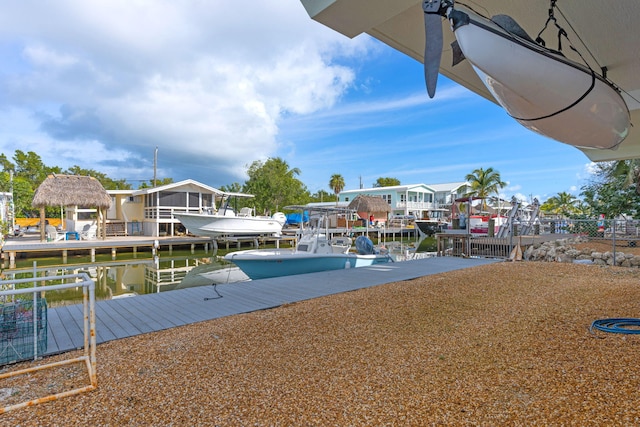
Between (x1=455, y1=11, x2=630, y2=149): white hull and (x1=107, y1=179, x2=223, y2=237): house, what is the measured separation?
2232 centimetres

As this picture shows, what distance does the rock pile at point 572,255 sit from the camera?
10422mm

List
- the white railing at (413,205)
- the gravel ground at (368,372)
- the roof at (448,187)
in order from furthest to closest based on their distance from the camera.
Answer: the roof at (448,187) → the white railing at (413,205) → the gravel ground at (368,372)

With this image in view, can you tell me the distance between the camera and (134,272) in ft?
47.1

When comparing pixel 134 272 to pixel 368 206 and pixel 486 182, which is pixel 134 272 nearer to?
pixel 368 206

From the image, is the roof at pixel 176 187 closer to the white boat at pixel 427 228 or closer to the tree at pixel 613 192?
the white boat at pixel 427 228

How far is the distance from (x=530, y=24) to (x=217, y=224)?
60.7ft

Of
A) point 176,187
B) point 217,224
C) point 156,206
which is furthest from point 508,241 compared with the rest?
point 156,206

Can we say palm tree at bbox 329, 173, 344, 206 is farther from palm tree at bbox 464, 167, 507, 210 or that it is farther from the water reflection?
the water reflection

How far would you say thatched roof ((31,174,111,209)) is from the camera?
61.8 feet

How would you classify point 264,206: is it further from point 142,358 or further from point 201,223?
point 142,358

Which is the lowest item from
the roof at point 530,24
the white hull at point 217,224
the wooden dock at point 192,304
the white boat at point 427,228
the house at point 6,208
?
the wooden dock at point 192,304

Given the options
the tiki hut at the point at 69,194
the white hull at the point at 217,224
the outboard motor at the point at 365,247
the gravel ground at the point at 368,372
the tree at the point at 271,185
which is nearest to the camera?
the gravel ground at the point at 368,372

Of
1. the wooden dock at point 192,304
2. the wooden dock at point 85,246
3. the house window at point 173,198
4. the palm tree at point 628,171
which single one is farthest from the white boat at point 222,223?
the palm tree at point 628,171

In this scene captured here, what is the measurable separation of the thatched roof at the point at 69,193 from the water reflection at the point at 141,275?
17.4ft
